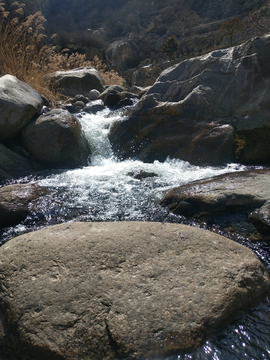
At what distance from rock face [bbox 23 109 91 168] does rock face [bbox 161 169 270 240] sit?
2.34 m

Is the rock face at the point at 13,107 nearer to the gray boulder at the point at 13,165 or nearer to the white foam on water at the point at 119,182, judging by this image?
the gray boulder at the point at 13,165

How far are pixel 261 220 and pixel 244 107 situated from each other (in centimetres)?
A: 284

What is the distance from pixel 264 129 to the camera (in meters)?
4.45

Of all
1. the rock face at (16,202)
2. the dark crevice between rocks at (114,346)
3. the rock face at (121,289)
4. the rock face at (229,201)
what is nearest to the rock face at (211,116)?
the rock face at (229,201)

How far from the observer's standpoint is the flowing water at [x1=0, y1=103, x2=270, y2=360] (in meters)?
1.50

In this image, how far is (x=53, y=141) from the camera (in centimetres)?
480

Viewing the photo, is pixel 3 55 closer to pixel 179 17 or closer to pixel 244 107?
pixel 244 107

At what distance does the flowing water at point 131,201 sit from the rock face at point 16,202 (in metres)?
0.10

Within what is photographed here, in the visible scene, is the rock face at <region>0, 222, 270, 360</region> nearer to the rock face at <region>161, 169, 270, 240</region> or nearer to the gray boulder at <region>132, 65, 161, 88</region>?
the rock face at <region>161, 169, 270, 240</region>

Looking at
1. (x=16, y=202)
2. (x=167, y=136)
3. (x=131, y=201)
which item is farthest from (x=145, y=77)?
(x=16, y=202)

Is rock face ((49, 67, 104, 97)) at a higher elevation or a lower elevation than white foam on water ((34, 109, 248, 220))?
higher

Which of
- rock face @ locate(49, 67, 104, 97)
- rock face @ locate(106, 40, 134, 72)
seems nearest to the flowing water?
rock face @ locate(49, 67, 104, 97)

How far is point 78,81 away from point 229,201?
816 centimetres

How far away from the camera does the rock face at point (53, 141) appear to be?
4.82 metres
